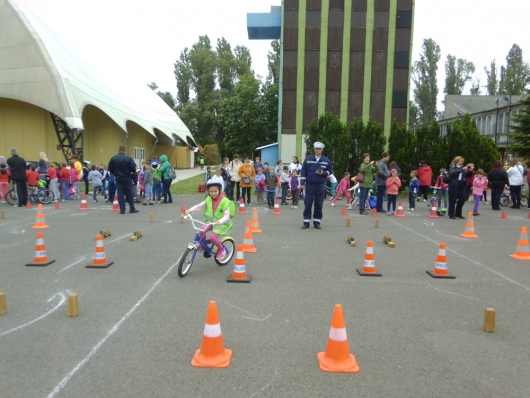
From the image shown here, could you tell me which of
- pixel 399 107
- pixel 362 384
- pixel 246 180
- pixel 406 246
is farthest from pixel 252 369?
pixel 399 107

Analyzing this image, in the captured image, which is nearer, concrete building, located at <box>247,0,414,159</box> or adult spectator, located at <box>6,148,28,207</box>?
adult spectator, located at <box>6,148,28,207</box>

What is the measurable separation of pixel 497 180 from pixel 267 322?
49.8 ft

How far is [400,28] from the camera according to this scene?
114 feet

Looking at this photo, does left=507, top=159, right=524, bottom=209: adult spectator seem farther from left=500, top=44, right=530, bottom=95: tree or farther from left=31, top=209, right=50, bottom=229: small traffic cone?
left=500, top=44, right=530, bottom=95: tree

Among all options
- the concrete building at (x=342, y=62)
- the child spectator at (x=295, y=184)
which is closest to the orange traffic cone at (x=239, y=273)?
the child spectator at (x=295, y=184)

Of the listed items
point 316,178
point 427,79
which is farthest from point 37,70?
point 427,79

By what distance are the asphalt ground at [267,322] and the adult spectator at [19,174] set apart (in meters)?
6.85

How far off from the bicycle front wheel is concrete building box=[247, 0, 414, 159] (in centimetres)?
2958

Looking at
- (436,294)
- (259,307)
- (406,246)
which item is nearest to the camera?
(259,307)

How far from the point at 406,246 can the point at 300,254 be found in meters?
2.60

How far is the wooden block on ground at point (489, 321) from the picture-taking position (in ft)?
15.2

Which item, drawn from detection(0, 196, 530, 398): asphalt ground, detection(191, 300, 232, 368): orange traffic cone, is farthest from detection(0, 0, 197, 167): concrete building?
detection(191, 300, 232, 368): orange traffic cone

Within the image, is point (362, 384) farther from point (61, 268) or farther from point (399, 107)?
point (399, 107)

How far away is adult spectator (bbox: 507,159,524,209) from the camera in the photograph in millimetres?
17325
